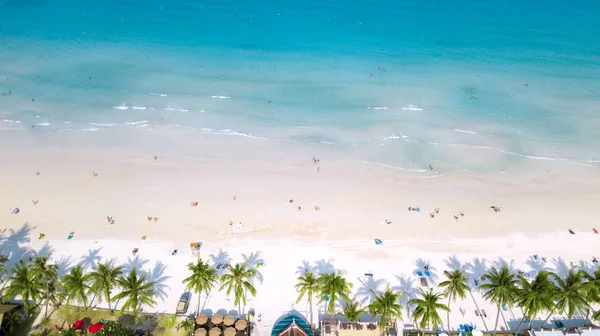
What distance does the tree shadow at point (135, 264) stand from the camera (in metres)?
42.0

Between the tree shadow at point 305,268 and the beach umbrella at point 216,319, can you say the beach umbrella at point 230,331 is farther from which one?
the tree shadow at point 305,268

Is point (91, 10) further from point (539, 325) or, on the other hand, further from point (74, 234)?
point (539, 325)

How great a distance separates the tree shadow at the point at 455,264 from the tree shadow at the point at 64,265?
40709mm

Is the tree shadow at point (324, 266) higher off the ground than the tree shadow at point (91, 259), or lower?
lower

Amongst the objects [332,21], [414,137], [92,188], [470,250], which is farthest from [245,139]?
[332,21]

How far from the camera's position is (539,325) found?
36.2 m

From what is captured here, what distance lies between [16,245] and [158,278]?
17624mm

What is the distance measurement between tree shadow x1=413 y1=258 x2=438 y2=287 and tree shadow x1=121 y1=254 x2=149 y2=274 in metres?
29.2

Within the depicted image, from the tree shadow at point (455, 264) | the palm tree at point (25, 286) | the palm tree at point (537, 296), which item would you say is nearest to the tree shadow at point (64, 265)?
the palm tree at point (25, 286)

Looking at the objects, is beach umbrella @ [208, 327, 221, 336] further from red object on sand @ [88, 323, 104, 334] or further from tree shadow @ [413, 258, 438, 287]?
tree shadow @ [413, 258, 438, 287]

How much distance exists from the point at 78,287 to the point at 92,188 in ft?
71.6

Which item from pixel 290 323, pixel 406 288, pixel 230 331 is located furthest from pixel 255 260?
pixel 406 288

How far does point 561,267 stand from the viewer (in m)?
42.7

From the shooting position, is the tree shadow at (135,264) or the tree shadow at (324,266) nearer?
the tree shadow at (135,264)
